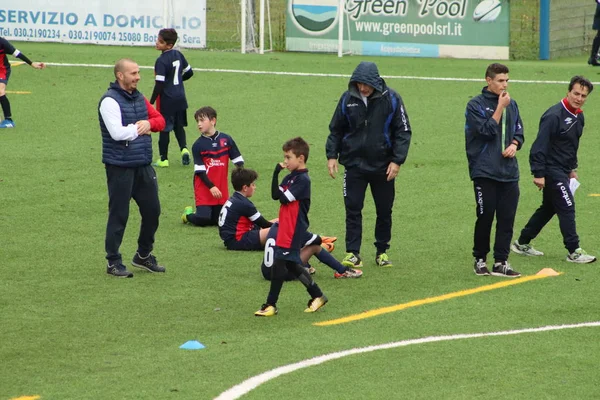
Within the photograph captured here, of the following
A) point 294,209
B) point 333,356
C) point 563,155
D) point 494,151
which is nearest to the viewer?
point 333,356

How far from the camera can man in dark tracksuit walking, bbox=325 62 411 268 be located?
1092cm

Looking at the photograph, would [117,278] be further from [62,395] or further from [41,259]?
[62,395]

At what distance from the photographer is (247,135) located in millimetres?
19312

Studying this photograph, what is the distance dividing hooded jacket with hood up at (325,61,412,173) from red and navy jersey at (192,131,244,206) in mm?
2421

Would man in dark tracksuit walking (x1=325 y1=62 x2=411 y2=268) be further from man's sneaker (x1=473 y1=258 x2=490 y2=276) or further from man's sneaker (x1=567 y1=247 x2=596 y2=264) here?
man's sneaker (x1=567 y1=247 x2=596 y2=264)

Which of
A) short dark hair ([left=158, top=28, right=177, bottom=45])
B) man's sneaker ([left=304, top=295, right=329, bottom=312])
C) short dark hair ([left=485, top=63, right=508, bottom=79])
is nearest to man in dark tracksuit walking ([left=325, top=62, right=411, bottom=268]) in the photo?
short dark hair ([left=485, top=63, right=508, bottom=79])

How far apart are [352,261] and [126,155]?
2421 millimetres

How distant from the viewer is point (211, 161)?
43.4 feet

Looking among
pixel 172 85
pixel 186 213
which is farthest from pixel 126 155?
pixel 172 85

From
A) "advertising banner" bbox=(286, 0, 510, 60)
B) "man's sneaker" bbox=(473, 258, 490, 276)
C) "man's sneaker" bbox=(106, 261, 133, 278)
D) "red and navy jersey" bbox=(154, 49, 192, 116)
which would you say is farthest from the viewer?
"advertising banner" bbox=(286, 0, 510, 60)

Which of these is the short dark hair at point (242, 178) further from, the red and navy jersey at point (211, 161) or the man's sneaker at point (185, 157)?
the man's sneaker at point (185, 157)

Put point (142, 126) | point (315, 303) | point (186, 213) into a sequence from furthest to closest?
point (186, 213) → point (142, 126) → point (315, 303)

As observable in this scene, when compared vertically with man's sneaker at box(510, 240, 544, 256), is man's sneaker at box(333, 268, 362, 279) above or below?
below

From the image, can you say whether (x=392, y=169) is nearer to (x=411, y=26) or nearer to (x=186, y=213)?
(x=186, y=213)
